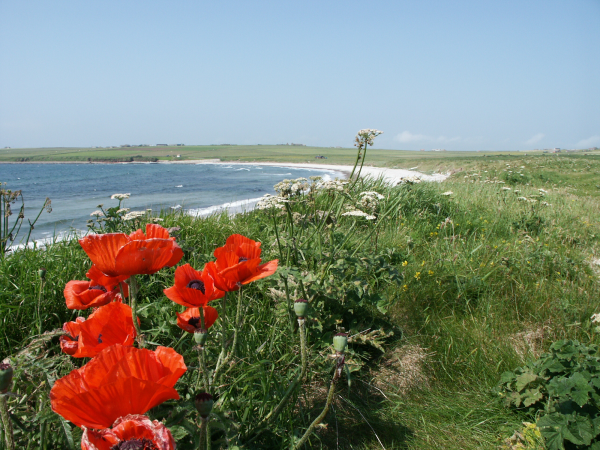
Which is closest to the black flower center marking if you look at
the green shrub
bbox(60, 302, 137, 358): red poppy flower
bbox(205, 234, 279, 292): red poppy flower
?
bbox(60, 302, 137, 358): red poppy flower

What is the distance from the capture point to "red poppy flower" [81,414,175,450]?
700 mm

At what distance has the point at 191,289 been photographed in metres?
1.08

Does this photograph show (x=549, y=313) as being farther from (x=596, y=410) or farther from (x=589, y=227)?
(x=589, y=227)

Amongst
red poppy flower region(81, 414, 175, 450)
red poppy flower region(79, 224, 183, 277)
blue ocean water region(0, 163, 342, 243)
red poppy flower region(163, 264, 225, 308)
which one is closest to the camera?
red poppy flower region(81, 414, 175, 450)

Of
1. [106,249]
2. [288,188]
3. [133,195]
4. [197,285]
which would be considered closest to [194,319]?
[197,285]

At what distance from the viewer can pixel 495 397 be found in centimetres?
221

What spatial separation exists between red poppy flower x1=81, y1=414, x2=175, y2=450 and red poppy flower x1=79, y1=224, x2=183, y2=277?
0.41 metres

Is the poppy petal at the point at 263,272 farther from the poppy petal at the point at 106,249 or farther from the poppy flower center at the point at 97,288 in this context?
the poppy flower center at the point at 97,288

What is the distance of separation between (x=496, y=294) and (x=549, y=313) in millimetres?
395

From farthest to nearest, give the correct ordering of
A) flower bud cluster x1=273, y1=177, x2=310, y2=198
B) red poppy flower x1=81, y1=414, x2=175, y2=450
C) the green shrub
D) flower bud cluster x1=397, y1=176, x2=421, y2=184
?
flower bud cluster x1=397, y1=176, x2=421, y2=184 → flower bud cluster x1=273, y1=177, x2=310, y2=198 → the green shrub → red poppy flower x1=81, y1=414, x2=175, y2=450

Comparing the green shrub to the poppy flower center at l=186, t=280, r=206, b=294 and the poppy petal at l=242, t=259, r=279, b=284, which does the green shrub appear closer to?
the poppy petal at l=242, t=259, r=279, b=284

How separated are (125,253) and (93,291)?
0.39m

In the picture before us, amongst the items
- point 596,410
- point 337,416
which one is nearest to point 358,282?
point 337,416

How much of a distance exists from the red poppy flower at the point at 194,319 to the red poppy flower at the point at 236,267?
108 millimetres
